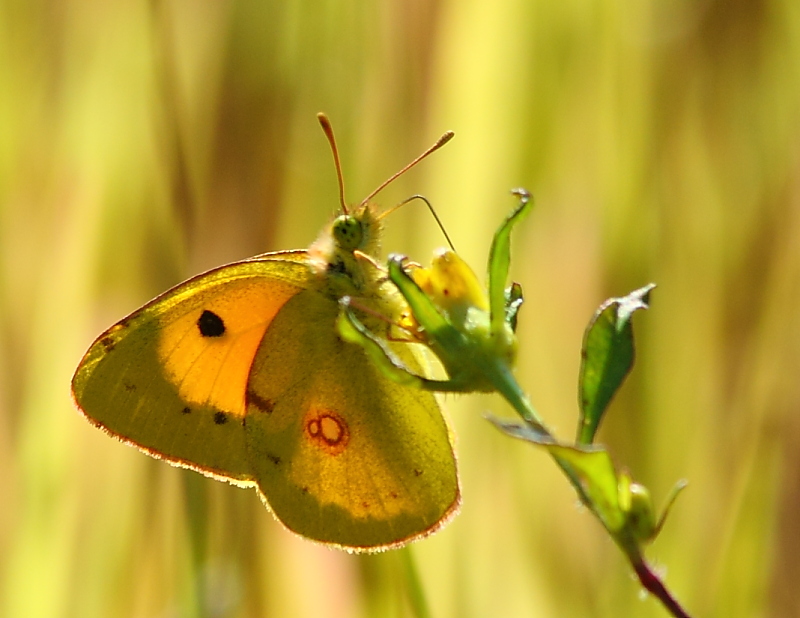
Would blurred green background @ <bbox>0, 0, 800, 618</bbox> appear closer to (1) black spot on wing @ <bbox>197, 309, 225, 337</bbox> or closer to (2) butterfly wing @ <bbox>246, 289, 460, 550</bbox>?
(2) butterfly wing @ <bbox>246, 289, 460, 550</bbox>

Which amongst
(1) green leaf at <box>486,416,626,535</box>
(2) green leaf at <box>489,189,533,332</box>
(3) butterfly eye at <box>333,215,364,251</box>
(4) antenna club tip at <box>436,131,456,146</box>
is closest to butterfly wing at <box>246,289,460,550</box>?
(3) butterfly eye at <box>333,215,364,251</box>

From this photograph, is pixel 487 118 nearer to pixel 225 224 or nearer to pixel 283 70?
pixel 283 70

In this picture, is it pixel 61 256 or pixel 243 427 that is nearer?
pixel 243 427

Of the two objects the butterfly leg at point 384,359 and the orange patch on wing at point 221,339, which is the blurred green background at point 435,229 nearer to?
the orange patch on wing at point 221,339

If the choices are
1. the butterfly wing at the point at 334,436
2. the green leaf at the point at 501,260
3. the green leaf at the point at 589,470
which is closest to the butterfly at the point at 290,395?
the butterfly wing at the point at 334,436

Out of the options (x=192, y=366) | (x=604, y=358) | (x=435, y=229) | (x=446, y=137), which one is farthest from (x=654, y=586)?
(x=435, y=229)

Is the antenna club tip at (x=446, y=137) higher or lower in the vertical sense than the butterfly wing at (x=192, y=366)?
higher

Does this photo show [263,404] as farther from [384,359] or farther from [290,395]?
[384,359]

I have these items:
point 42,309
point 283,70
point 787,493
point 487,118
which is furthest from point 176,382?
point 787,493
